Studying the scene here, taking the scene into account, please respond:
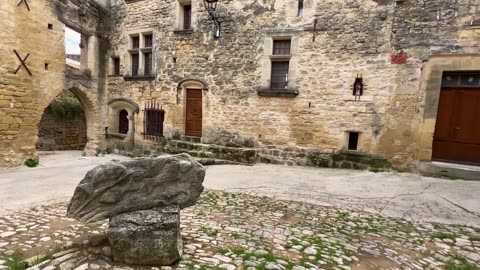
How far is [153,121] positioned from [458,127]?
8.80 meters

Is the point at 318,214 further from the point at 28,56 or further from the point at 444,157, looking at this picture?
the point at 28,56

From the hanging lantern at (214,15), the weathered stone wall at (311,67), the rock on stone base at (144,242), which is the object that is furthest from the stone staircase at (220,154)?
the rock on stone base at (144,242)

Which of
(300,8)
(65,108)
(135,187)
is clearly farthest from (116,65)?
(135,187)

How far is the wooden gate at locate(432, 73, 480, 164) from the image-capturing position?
5.59 m

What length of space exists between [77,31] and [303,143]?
835cm

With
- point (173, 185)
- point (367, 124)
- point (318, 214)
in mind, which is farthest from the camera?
point (367, 124)

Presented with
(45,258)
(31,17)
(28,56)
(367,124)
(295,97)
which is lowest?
(45,258)

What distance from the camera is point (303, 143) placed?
7.11 metres

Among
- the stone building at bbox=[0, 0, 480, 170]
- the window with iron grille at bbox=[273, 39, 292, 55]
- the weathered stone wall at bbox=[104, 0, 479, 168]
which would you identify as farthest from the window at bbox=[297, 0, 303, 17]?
the window with iron grille at bbox=[273, 39, 292, 55]

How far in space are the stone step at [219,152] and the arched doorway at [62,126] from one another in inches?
259

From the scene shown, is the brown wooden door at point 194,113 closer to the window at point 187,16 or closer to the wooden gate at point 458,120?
the window at point 187,16

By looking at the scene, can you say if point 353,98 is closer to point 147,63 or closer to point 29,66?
point 147,63

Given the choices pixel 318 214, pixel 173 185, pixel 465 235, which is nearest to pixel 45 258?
pixel 173 185

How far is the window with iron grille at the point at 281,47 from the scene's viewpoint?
290 inches
